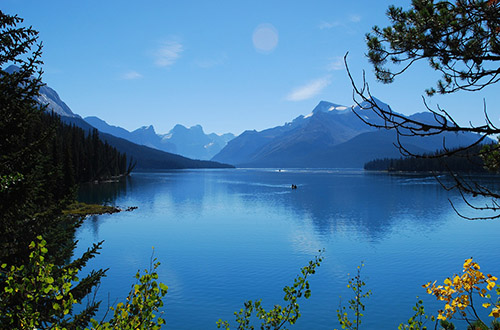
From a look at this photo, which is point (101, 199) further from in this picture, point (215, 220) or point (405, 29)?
point (405, 29)

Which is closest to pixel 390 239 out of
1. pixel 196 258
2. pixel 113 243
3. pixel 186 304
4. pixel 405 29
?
pixel 196 258

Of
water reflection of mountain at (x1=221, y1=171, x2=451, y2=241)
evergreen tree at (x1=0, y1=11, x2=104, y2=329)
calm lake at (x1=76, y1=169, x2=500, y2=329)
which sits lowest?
calm lake at (x1=76, y1=169, x2=500, y2=329)

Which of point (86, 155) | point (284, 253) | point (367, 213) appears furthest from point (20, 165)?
point (86, 155)

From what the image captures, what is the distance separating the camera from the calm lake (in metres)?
22.9

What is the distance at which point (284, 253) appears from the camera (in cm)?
3528

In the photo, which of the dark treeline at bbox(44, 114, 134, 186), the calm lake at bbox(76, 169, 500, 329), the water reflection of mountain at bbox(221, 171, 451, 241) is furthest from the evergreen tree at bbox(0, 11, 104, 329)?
the dark treeline at bbox(44, 114, 134, 186)

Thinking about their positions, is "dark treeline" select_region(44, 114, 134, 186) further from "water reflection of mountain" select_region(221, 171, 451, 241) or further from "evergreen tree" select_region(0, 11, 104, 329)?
"evergreen tree" select_region(0, 11, 104, 329)

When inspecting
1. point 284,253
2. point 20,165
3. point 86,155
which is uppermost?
point 86,155

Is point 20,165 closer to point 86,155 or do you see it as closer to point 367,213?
point 367,213

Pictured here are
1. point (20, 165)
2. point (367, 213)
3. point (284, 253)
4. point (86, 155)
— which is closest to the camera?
point (20, 165)

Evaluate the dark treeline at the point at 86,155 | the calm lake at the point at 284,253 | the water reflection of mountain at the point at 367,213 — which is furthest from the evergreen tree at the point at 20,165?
the dark treeline at the point at 86,155

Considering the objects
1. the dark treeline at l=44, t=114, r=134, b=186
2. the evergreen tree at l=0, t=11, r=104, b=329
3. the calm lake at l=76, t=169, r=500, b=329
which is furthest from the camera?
the dark treeline at l=44, t=114, r=134, b=186

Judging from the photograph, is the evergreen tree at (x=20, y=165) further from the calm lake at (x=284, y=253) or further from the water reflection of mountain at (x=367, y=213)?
the water reflection of mountain at (x=367, y=213)

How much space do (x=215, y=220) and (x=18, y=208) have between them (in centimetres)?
4523
